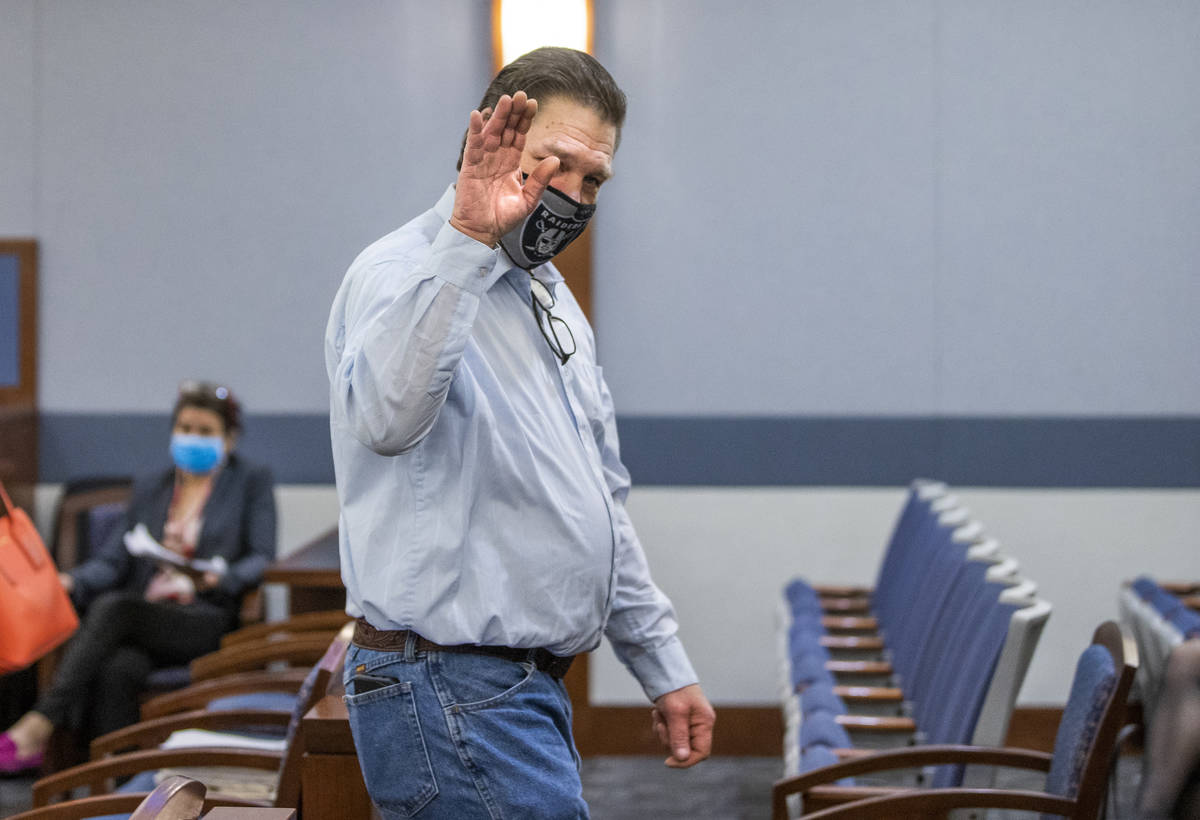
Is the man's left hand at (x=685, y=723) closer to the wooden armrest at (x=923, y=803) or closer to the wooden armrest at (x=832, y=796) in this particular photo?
the wooden armrest at (x=923, y=803)

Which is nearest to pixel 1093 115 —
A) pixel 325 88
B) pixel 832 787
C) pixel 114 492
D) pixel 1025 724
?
pixel 1025 724

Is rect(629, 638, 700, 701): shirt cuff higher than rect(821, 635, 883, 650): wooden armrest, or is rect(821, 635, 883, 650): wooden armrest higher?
rect(629, 638, 700, 701): shirt cuff

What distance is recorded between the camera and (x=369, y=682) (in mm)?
1486

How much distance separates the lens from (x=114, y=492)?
4910mm

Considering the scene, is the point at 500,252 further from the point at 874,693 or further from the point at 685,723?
the point at 874,693

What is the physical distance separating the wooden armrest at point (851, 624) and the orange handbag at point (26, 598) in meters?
2.22

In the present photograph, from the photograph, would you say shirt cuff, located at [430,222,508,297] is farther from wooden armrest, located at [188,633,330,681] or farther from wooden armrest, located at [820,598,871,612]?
wooden armrest, located at [820,598,871,612]

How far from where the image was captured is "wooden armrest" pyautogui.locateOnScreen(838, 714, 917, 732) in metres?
2.96

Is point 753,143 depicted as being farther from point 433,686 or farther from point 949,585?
point 433,686

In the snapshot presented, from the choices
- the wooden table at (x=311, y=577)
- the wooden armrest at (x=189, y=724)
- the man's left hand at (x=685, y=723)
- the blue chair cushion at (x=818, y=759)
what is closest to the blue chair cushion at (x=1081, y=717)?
the blue chair cushion at (x=818, y=759)

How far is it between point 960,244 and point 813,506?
113cm

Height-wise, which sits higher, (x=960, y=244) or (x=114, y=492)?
(x=960, y=244)

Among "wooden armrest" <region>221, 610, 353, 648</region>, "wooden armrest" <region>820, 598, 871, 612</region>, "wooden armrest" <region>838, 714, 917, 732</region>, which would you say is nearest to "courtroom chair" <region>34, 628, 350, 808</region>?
"wooden armrest" <region>221, 610, 353, 648</region>

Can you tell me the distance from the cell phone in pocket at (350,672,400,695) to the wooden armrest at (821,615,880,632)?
280 centimetres
